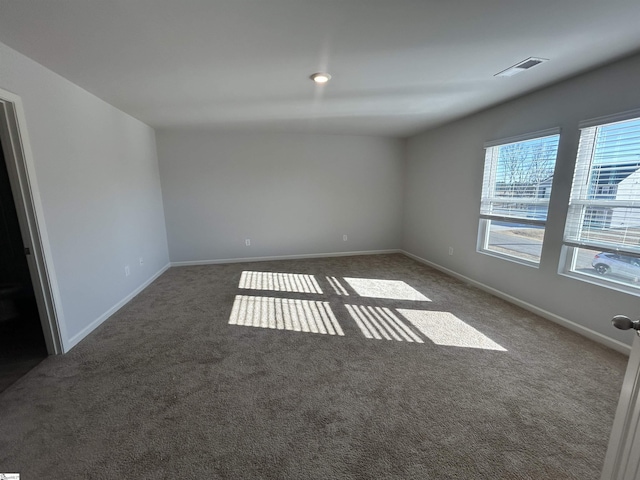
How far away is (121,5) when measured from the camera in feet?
4.69

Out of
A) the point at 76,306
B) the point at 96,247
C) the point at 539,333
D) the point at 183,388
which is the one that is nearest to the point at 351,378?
the point at 183,388

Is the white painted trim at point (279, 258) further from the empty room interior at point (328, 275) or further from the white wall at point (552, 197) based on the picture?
the white wall at point (552, 197)

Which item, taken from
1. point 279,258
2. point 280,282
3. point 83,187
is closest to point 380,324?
point 280,282

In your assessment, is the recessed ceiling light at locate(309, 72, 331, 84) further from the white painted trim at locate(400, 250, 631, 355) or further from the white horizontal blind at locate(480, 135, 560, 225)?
the white painted trim at locate(400, 250, 631, 355)

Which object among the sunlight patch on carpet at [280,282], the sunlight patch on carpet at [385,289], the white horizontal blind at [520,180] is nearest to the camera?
the white horizontal blind at [520,180]

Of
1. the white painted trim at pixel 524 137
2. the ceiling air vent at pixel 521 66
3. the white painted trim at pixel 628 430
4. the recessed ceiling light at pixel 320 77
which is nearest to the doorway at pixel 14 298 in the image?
the recessed ceiling light at pixel 320 77

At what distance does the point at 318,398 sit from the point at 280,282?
233 cm

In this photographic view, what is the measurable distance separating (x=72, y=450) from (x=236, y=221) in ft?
12.6

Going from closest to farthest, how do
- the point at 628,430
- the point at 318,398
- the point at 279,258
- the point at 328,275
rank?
the point at 628,430, the point at 318,398, the point at 328,275, the point at 279,258

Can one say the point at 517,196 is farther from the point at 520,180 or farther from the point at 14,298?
the point at 14,298

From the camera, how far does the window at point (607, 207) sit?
219cm

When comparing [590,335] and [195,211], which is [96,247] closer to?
[195,211]

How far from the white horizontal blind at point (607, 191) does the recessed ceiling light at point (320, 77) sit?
238 centimetres

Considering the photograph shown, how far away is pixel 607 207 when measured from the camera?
7.64 ft
